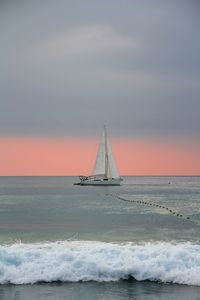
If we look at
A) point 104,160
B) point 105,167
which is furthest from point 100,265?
point 105,167

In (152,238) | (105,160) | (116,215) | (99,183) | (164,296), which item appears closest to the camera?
(164,296)

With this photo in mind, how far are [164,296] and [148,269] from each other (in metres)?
2.69

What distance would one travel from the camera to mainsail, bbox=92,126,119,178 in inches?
4259

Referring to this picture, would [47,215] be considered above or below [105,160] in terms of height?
below

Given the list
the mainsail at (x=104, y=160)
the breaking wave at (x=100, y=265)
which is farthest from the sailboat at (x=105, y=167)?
the breaking wave at (x=100, y=265)

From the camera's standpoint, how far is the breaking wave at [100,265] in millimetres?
20750

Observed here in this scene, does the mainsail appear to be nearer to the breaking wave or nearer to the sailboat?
the sailboat

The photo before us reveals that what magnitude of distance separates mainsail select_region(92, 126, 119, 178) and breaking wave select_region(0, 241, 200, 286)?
85.1m

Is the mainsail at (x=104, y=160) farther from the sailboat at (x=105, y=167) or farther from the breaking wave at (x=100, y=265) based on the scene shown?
the breaking wave at (x=100, y=265)

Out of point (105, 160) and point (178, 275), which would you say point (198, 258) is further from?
point (105, 160)

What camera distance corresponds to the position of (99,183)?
11800 cm

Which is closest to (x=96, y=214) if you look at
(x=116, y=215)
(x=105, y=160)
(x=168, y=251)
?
(x=116, y=215)

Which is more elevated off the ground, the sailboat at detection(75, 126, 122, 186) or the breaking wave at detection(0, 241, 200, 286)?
the sailboat at detection(75, 126, 122, 186)

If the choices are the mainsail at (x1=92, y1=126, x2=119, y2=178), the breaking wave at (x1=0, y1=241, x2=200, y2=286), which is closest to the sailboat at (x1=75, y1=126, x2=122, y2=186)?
the mainsail at (x1=92, y1=126, x2=119, y2=178)
